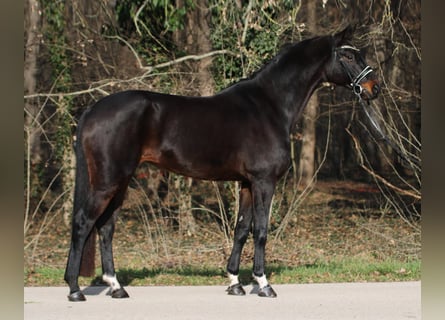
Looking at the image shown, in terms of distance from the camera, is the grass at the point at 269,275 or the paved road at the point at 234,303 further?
the grass at the point at 269,275

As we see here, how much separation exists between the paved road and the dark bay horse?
232 mm

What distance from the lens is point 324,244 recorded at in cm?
1064

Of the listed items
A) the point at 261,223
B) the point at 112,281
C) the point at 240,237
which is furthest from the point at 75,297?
the point at 261,223

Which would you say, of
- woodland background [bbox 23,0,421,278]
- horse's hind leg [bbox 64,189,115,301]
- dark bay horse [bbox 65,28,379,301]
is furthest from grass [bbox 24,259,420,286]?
horse's hind leg [bbox 64,189,115,301]

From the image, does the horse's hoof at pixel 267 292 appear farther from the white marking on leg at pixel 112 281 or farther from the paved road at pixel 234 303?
the white marking on leg at pixel 112 281

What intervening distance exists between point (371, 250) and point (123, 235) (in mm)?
4113

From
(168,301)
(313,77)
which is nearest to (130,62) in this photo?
(313,77)

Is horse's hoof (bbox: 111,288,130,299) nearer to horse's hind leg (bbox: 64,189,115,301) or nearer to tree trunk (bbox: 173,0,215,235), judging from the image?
horse's hind leg (bbox: 64,189,115,301)

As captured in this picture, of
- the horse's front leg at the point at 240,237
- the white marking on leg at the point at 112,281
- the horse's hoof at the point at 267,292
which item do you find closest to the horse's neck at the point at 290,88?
the horse's front leg at the point at 240,237

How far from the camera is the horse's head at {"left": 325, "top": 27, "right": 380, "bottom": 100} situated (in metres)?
6.22

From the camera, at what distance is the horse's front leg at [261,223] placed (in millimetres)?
5957

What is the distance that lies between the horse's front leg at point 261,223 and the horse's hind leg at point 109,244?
3.77 feet

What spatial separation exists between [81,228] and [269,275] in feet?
7.85
